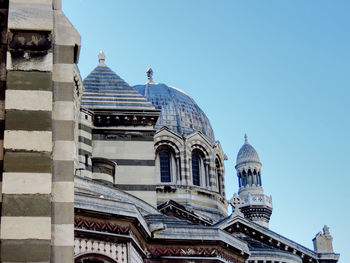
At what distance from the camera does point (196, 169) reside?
1781 inches

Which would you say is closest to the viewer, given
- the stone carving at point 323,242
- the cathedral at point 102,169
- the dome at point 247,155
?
the cathedral at point 102,169

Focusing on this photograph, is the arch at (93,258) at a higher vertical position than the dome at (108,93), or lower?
lower

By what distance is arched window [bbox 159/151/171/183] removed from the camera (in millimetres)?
43875

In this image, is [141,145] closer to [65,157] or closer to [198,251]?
[198,251]

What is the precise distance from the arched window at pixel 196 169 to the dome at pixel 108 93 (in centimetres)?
1195

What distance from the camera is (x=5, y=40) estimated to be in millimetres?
8484

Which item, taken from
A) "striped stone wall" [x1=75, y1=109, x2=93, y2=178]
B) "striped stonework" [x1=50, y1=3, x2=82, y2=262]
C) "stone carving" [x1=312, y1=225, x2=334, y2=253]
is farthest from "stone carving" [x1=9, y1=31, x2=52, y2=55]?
"stone carving" [x1=312, y1=225, x2=334, y2=253]

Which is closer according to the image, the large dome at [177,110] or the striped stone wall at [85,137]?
the striped stone wall at [85,137]

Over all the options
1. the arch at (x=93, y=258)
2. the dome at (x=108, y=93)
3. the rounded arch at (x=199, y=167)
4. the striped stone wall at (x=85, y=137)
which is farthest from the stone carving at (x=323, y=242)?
the arch at (x=93, y=258)

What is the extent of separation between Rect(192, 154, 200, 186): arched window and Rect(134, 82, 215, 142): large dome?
153 cm

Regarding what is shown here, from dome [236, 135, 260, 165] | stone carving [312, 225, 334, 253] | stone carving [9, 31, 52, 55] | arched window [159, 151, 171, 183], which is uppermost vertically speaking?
dome [236, 135, 260, 165]

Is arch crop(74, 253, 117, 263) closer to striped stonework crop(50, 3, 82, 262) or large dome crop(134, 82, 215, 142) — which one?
striped stonework crop(50, 3, 82, 262)

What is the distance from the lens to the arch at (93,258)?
59.0 feet

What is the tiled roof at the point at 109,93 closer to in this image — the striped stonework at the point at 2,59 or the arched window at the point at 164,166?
the arched window at the point at 164,166
